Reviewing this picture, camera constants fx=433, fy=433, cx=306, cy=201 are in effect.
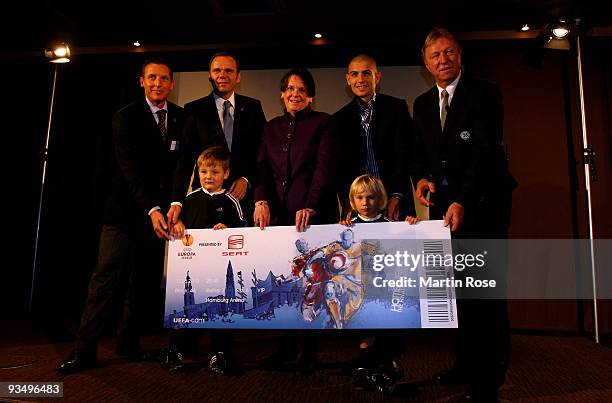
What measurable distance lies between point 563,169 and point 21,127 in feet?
19.2

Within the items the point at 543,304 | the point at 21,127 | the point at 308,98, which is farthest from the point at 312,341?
the point at 21,127

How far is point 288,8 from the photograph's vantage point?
407cm

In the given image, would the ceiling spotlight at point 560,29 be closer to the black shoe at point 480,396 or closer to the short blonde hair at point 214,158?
the short blonde hair at point 214,158

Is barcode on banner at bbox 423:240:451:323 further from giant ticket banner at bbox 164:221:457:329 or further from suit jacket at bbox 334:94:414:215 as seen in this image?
suit jacket at bbox 334:94:414:215

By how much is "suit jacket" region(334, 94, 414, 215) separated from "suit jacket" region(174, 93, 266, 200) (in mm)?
554

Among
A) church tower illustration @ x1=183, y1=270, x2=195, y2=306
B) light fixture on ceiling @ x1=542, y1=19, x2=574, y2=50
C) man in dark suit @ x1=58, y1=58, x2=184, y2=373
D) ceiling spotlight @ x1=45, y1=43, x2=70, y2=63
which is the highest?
light fixture on ceiling @ x1=542, y1=19, x2=574, y2=50

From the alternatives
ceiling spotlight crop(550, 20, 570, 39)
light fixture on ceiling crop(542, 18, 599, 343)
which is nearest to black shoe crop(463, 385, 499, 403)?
light fixture on ceiling crop(542, 18, 599, 343)

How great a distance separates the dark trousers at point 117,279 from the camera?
2.40 metres

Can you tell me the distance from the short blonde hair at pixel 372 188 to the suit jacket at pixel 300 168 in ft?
0.61

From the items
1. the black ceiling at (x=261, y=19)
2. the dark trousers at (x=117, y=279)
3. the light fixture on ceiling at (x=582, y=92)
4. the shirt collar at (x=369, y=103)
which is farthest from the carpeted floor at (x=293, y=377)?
the black ceiling at (x=261, y=19)

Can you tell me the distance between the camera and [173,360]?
234 cm

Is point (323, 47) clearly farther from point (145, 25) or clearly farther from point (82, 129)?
point (82, 129)

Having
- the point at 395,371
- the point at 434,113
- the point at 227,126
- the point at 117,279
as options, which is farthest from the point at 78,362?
the point at 434,113

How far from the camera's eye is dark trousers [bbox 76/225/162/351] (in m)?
2.40
